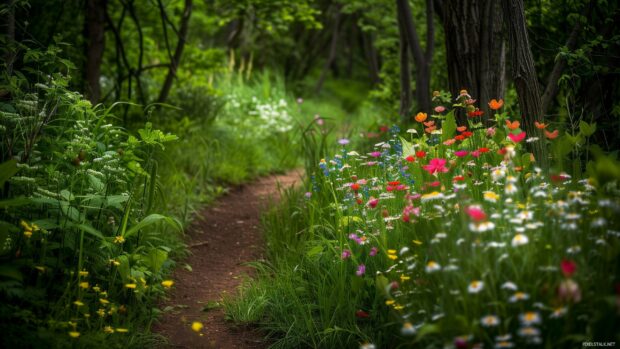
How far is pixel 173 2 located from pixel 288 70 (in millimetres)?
8434

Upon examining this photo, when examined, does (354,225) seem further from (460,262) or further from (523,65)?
(523,65)

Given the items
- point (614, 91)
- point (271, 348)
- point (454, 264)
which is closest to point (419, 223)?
point (454, 264)

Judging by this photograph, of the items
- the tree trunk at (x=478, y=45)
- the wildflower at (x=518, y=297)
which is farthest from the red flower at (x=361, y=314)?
the tree trunk at (x=478, y=45)

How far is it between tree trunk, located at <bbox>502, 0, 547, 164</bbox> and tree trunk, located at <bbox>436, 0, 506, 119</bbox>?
73cm

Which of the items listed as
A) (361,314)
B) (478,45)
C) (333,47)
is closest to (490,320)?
(361,314)

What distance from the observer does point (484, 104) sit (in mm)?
4477

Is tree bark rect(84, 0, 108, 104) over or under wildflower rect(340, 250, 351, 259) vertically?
over

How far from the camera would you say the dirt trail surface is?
11.0 ft

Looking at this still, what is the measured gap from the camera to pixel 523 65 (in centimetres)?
366

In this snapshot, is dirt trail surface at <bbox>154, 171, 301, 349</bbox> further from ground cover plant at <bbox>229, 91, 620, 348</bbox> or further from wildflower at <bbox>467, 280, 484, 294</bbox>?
wildflower at <bbox>467, 280, 484, 294</bbox>

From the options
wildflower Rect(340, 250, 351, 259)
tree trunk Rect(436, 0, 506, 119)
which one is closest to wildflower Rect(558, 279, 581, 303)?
wildflower Rect(340, 250, 351, 259)

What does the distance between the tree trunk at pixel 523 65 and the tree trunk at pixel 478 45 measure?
28.9 inches

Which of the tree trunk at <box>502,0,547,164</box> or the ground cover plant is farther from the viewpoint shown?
the tree trunk at <box>502,0,547,164</box>

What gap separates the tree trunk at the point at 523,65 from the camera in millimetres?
3617
